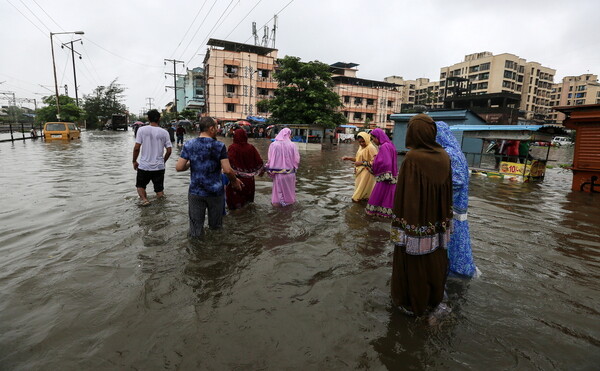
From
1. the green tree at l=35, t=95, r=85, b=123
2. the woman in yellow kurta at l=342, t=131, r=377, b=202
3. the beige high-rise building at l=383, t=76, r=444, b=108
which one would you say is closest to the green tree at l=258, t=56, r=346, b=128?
the woman in yellow kurta at l=342, t=131, r=377, b=202

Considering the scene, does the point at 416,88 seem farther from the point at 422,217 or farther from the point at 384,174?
the point at 422,217

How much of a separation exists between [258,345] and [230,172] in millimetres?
2218

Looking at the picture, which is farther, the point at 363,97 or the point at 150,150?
the point at 363,97

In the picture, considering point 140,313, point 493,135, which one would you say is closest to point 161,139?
point 140,313

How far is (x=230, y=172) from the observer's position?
4125 mm

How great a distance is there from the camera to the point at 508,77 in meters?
66.8

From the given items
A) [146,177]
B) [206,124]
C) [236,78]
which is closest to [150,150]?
[146,177]

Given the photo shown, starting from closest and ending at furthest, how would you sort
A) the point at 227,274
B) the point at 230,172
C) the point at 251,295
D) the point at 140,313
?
the point at 140,313, the point at 251,295, the point at 227,274, the point at 230,172

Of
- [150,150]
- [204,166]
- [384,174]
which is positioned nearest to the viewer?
[204,166]

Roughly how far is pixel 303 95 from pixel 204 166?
994 inches

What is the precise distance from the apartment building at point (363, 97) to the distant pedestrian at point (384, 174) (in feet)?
138

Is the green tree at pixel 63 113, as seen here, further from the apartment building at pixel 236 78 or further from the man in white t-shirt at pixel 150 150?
the man in white t-shirt at pixel 150 150

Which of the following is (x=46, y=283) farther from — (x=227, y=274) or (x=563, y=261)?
(x=563, y=261)

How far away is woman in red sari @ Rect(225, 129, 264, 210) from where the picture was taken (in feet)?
19.6
